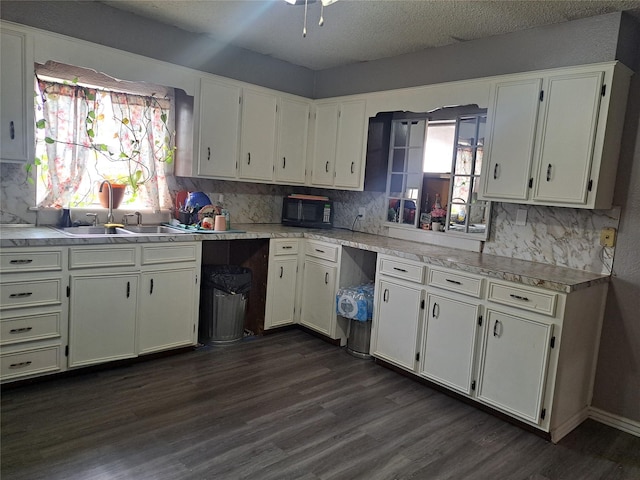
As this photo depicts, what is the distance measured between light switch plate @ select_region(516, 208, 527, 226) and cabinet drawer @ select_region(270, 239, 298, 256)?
5.97 ft

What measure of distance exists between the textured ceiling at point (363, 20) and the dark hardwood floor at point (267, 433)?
252 centimetres

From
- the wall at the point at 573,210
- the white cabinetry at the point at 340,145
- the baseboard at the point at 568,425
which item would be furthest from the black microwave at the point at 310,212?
the baseboard at the point at 568,425

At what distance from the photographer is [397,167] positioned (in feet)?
13.6

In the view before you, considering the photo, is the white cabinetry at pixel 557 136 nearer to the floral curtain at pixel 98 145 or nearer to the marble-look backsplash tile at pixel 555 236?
the marble-look backsplash tile at pixel 555 236

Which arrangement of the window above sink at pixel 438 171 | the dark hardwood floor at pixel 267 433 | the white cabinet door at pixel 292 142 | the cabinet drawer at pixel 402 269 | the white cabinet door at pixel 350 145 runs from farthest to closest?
the white cabinet door at pixel 292 142, the white cabinet door at pixel 350 145, the window above sink at pixel 438 171, the cabinet drawer at pixel 402 269, the dark hardwood floor at pixel 267 433

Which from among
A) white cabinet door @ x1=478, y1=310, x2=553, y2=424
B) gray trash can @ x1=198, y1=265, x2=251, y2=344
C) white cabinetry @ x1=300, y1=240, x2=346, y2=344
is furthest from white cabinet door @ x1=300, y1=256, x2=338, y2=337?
white cabinet door @ x1=478, y1=310, x2=553, y2=424

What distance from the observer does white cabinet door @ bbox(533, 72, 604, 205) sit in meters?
2.67

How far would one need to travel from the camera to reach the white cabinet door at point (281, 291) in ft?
12.8

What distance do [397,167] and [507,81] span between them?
1289 mm

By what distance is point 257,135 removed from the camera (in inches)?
160

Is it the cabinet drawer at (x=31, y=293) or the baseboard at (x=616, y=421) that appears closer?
the cabinet drawer at (x=31, y=293)

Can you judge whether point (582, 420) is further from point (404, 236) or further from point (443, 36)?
point (443, 36)

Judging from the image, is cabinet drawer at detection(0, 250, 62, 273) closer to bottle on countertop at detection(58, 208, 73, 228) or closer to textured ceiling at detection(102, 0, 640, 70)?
bottle on countertop at detection(58, 208, 73, 228)

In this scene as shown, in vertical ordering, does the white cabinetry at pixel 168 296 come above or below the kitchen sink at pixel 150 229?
below
